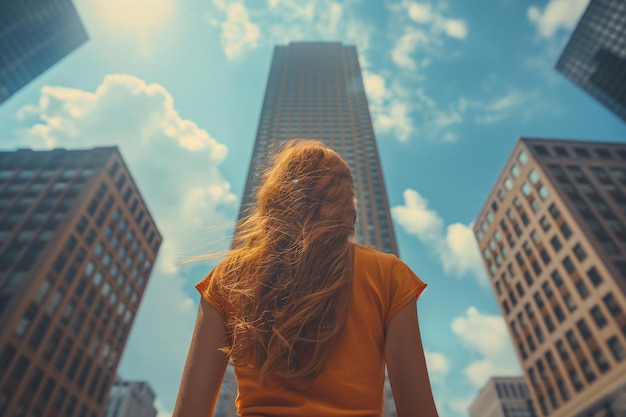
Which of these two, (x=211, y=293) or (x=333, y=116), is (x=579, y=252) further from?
(x=333, y=116)

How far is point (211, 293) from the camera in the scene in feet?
6.22

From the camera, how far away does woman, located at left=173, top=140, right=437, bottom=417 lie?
152 cm

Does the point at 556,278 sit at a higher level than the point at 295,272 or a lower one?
higher

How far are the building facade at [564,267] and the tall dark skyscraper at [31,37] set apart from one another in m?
98.9

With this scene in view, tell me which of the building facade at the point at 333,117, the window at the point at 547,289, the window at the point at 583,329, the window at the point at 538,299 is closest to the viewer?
the window at the point at 583,329

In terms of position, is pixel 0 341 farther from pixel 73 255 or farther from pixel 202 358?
pixel 202 358

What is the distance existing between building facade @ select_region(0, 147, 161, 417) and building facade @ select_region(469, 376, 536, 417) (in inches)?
4236

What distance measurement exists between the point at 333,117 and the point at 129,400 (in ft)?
315

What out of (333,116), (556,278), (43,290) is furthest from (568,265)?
(43,290)

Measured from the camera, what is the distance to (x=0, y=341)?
32656 mm

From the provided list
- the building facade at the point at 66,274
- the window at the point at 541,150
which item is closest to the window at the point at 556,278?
the window at the point at 541,150

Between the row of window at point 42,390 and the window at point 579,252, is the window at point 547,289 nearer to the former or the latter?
the window at point 579,252

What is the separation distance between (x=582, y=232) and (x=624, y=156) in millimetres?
21237

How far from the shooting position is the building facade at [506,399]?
106 m
